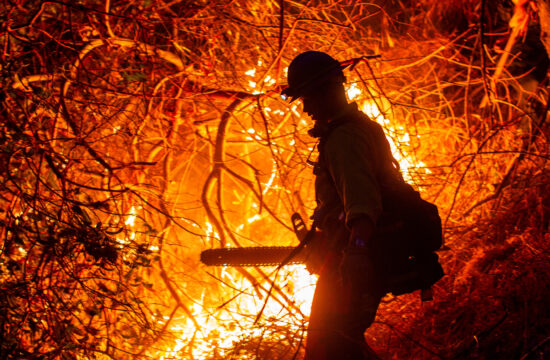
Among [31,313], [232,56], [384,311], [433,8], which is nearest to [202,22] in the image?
[232,56]

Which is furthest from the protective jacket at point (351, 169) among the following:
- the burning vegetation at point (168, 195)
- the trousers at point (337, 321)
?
the burning vegetation at point (168, 195)

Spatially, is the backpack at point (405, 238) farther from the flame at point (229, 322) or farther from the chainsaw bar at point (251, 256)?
the flame at point (229, 322)

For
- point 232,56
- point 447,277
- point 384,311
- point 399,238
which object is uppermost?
point 232,56

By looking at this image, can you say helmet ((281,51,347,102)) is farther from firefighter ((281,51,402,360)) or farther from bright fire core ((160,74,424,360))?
bright fire core ((160,74,424,360))

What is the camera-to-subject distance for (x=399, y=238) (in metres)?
1.97

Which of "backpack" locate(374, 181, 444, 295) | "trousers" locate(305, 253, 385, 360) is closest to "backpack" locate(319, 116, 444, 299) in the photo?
"backpack" locate(374, 181, 444, 295)

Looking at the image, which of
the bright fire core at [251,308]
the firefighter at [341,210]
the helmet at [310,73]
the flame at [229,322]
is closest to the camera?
the firefighter at [341,210]

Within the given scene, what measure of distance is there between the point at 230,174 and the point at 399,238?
2.60 m

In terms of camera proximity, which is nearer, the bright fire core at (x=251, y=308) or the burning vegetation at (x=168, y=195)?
the burning vegetation at (x=168, y=195)

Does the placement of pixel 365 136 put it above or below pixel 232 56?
below

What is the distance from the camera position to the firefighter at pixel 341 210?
179 centimetres

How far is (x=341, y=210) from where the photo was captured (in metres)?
2.09

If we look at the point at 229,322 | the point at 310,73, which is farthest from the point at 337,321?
the point at 229,322

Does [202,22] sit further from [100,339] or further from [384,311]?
[384,311]
